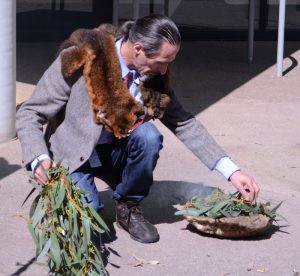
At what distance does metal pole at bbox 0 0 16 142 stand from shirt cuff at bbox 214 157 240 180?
2.27 meters

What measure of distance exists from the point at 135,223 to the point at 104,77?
88 centimetres

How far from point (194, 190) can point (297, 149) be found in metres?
1.52

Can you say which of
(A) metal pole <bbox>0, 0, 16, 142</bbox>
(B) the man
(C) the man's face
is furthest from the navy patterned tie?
(A) metal pole <bbox>0, 0, 16, 142</bbox>

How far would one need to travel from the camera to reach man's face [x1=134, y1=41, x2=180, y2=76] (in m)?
4.31

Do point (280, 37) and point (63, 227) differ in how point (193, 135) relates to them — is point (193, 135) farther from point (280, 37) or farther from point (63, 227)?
point (280, 37)

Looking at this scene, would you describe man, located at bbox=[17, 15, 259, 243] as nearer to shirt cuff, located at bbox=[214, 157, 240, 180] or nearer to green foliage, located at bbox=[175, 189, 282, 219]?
shirt cuff, located at bbox=[214, 157, 240, 180]

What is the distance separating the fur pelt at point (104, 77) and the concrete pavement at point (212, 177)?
70 centimetres

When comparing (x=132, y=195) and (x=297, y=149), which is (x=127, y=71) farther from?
(x=297, y=149)

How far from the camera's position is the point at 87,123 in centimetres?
453

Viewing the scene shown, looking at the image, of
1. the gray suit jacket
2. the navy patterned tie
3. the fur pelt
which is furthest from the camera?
the navy patterned tie

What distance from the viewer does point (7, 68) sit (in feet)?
21.5

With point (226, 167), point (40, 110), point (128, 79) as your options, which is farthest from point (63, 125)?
point (226, 167)

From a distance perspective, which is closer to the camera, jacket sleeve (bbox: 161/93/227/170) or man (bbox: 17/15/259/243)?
man (bbox: 17/15/259/243)

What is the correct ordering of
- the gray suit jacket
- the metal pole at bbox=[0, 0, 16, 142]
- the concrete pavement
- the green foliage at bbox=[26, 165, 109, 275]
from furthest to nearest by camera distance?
the metal pole at bbox=[0, 0, 16, 142] < the concrete pavement < the gray suit jacket < the green foliage at bbox=[26, 165, 109, 275]
